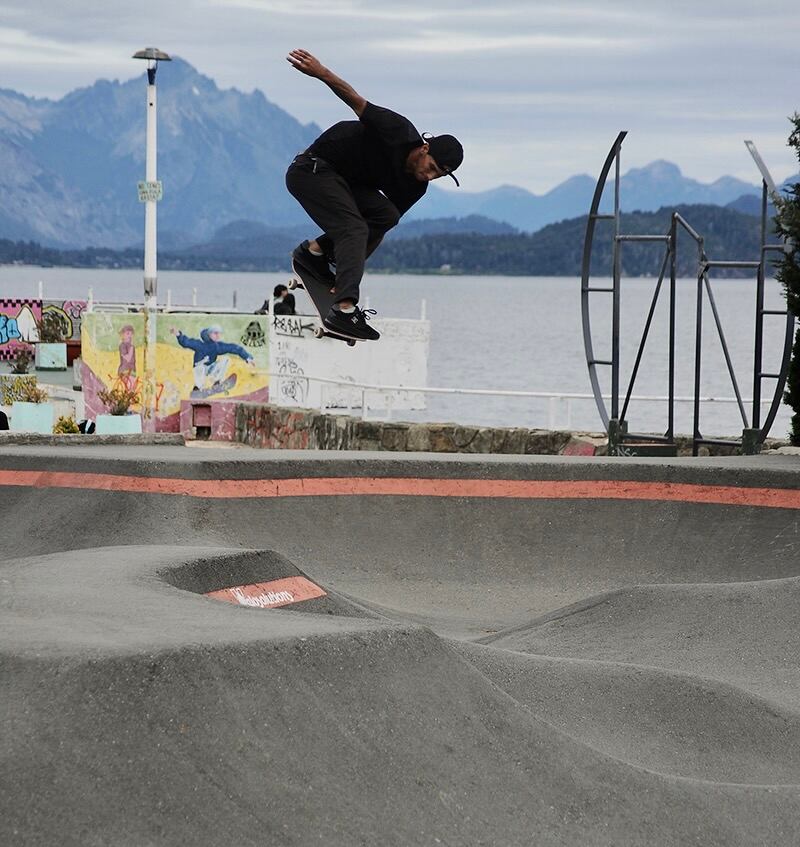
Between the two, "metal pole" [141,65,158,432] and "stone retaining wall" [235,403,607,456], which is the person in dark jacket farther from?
"stone retaining wall" [235,403,607,456]

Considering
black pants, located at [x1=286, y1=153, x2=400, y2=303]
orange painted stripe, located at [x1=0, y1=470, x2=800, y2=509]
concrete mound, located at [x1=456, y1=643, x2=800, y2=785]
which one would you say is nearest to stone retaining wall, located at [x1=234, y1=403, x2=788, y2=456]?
orange painted stripe, located at [x1=0, y1=470, x2=800, y2=509]

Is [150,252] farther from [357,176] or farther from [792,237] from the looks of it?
[357,176]

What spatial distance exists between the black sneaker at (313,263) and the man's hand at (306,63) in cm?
140

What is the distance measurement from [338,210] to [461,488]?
396cm

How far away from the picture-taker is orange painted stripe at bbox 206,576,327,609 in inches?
303

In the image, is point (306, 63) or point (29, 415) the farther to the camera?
point (29, 415)

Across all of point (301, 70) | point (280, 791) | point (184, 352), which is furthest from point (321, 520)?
point (184, 352)

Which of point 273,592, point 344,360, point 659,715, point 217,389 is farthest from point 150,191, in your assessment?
point 659,715

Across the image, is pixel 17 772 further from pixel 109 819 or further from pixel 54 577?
pixel 54 577

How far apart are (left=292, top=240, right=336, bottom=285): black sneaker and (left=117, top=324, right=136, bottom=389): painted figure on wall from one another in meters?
19.1

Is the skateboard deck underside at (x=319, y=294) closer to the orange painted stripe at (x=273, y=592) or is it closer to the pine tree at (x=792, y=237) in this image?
the orange painted stripe at (x=273, y=592)

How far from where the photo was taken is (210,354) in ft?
91.1

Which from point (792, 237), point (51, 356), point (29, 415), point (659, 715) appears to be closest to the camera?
point (659, 715)

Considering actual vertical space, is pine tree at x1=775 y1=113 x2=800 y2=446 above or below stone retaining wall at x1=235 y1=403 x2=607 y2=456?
above
